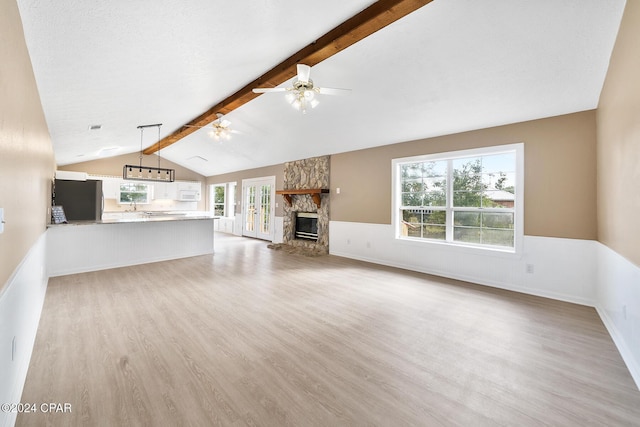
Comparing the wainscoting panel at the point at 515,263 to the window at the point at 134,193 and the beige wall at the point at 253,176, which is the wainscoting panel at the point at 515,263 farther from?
the window at the point at 134,193

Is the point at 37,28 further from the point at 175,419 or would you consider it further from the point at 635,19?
the point at 635,19

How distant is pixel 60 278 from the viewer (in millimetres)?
4410

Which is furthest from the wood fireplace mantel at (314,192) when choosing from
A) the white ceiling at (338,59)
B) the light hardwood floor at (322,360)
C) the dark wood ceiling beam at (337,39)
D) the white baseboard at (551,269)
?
the light hardwood floor at (322,360)

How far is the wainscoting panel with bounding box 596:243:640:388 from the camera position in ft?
6.72

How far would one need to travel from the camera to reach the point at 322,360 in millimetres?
2186

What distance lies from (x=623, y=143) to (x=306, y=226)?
6.20 metres

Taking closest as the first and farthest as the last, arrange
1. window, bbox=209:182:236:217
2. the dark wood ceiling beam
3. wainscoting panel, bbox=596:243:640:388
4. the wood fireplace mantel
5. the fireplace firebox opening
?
wainscoting panel, bbox=596:243:640:388 → the dark wood ceiling beam → the wood fireplace mantel → the fireplace firebox opening → window, bbox=209:182:236:217

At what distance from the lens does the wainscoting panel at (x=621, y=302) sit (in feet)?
6.72

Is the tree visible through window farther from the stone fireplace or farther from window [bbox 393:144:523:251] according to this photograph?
window [bbox 393:144:523:251]

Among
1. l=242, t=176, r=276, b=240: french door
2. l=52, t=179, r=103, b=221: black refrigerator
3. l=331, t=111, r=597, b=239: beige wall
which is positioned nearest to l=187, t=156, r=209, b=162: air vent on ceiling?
l=242, t=176, r=276, b=240: french door

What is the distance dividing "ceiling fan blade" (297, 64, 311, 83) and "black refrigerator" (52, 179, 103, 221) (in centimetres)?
A: 506

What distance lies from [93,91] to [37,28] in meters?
1.51

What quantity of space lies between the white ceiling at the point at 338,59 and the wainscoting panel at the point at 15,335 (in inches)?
69.4

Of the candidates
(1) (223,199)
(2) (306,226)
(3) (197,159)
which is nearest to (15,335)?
(2) (306,226)
